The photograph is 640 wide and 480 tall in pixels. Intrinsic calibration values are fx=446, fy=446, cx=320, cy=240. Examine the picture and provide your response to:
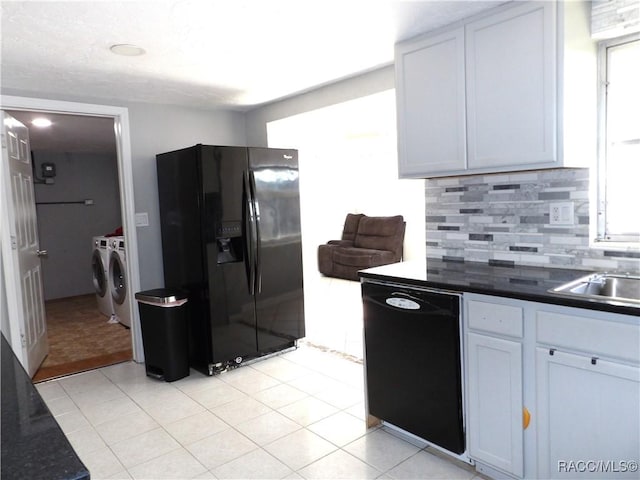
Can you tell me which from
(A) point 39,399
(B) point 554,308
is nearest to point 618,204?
(B) point 554,308

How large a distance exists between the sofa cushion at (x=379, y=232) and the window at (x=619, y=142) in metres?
4.74

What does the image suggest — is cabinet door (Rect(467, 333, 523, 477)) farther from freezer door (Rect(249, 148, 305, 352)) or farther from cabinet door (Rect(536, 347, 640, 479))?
freezer door (Rect(249, 148, 305, 352))

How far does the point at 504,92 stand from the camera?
207 centimetres

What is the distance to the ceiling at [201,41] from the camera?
1.96 m

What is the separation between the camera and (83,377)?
344 cm

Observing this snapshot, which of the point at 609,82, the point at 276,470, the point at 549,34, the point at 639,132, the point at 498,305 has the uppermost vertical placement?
the point at 549,34

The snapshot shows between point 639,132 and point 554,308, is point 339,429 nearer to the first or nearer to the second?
point 554,308

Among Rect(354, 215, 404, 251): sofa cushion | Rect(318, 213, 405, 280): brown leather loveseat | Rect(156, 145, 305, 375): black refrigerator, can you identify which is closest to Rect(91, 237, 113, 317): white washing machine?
Rect(156, 145, 305, 375): black refrigerator

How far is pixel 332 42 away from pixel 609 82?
1.41 m

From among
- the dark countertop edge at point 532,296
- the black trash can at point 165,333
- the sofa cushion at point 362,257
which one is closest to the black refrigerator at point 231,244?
the black trash can at point 165,333

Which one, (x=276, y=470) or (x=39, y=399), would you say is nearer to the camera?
(x=39, y=399)

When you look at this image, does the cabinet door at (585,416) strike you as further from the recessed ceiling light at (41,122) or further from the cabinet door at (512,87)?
the recessed ceiling light at (41,122)

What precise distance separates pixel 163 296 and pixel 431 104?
2.24 m

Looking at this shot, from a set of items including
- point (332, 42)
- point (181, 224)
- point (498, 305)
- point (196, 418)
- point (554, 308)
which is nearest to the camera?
point (554, 308)
